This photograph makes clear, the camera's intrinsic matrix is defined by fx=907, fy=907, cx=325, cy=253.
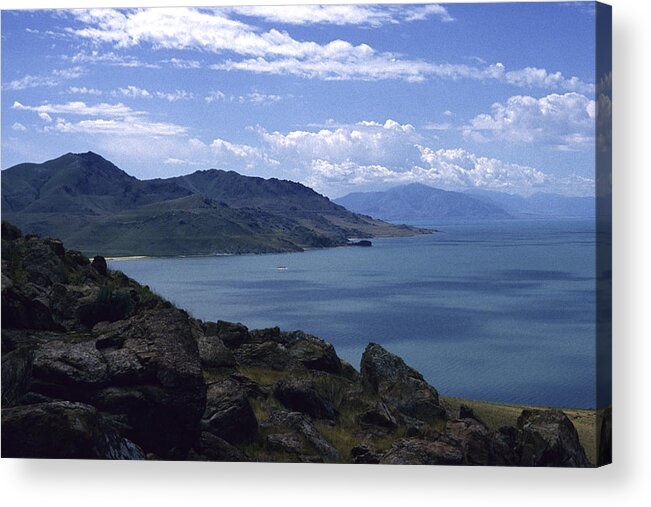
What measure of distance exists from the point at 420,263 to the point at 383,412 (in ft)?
6.76

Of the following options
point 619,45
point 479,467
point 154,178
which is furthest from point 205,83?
point 479,467

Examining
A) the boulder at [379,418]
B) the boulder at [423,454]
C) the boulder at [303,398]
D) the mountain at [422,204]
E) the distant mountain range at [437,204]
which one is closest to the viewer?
the boulder at [423,454]

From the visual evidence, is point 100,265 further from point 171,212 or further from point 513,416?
point 513,416

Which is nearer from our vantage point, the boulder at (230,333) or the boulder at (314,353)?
the boulder at (314,353)

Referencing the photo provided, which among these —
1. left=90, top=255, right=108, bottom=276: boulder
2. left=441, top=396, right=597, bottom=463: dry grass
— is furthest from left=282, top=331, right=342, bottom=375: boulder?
left=90, top=255, right=108, bottom=276: boulder

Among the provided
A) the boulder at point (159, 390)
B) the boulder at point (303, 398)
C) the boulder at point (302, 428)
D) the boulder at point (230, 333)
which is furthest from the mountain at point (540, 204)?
the boulder at point (159, 390)

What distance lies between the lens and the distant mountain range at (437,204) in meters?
12.5

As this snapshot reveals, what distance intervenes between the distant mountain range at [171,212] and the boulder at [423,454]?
3.53 m

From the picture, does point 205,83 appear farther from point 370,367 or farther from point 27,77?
point 370,367

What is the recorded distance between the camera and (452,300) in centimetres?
1188

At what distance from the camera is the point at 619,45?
1066cm

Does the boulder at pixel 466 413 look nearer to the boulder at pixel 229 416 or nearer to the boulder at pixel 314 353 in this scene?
the boulder at pixel 314 353

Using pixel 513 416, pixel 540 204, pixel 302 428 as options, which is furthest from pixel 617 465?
pixel 302 428

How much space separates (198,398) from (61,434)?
161cm
